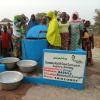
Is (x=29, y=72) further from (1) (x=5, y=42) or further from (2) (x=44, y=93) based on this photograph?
(1) (x=5, y=42)

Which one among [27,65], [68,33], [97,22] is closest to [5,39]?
[27,65]

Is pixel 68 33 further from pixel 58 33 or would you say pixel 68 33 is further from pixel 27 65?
pixel 27 65

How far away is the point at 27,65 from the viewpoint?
6.51 meters

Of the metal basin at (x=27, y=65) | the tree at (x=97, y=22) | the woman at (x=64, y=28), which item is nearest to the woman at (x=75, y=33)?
the woman at (x=64, y=28)

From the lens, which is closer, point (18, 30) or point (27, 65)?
point (27, 65)

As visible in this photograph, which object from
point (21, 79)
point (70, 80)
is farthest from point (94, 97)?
point (21, 79)

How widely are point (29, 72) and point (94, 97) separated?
190 centimetres

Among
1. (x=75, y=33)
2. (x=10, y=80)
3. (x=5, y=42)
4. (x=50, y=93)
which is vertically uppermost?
(x=75, y=33)

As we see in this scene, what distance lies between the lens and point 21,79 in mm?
5594

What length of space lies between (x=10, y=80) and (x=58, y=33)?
1.65 meters

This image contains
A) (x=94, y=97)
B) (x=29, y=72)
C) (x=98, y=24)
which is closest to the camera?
(x=94, y=97)

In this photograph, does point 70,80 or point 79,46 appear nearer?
point 70,80

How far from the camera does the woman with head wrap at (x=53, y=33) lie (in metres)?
6.22

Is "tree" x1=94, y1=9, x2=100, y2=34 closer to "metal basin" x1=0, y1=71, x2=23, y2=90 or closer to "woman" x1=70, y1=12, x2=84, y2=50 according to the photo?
"woman" x1=70, y1=12, x2=84, y2=50
